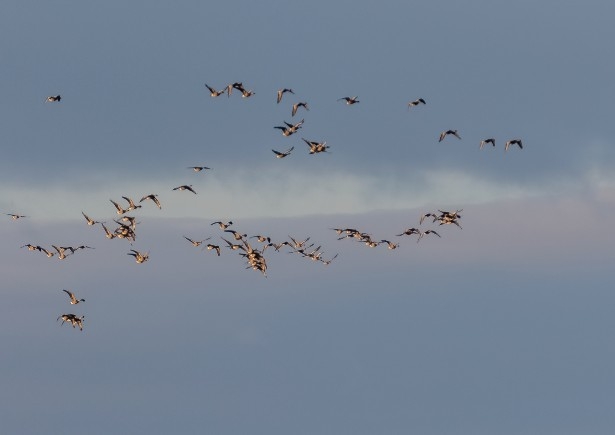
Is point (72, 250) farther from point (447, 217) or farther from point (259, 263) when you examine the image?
point (447, 217)

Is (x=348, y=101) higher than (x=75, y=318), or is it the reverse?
(x=348, y=101)

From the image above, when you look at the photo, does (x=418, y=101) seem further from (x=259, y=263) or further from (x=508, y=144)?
(x=259, y=263)

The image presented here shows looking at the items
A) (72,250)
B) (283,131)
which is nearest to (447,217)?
(283,131)

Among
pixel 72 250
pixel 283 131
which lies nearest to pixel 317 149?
pixel 283 131

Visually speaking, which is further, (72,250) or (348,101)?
(72,250)

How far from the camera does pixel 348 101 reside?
183 m

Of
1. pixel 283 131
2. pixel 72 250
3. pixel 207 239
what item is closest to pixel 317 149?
pixel 283 131

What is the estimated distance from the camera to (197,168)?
187 meters

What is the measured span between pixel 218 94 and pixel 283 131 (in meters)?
7.47

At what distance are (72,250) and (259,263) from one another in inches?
780

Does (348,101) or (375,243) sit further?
(375,243)

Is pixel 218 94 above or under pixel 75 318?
above

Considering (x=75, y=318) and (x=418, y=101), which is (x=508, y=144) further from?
(x=75, y=318)

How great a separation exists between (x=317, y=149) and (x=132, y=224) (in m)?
24.7
